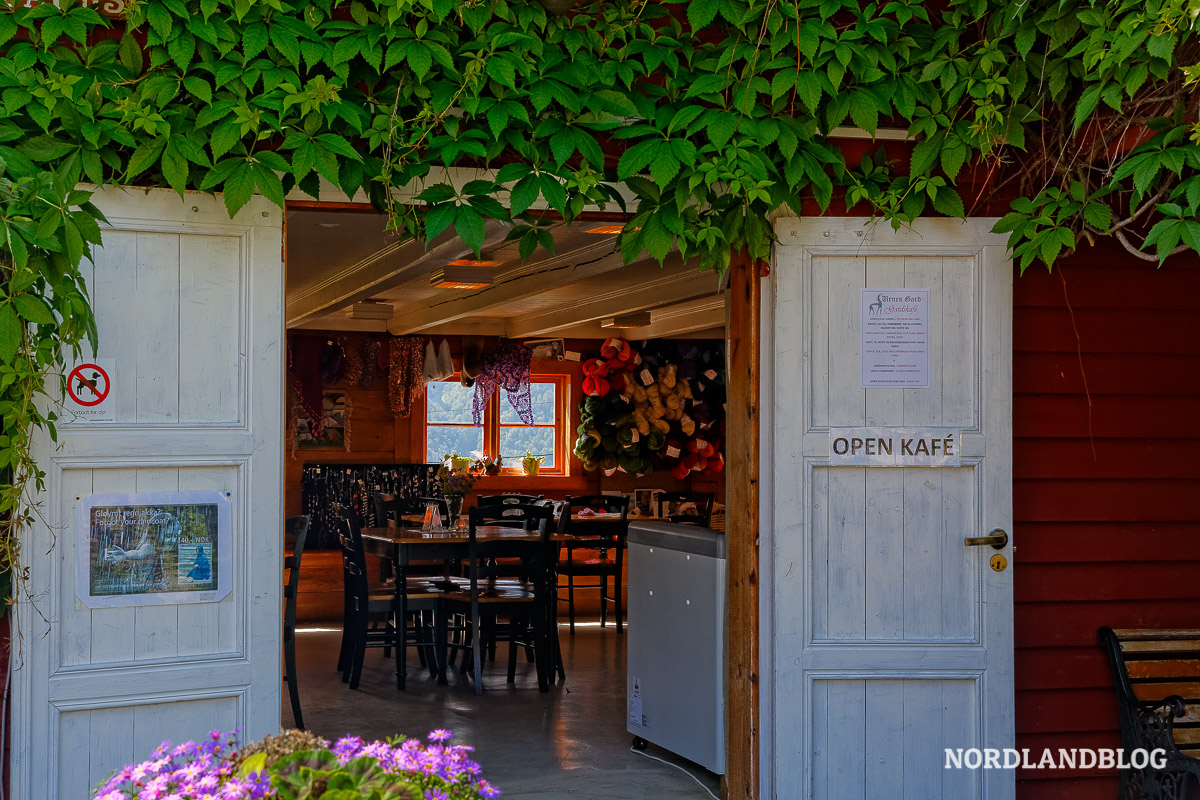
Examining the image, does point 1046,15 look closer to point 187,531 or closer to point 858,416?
point 858,416

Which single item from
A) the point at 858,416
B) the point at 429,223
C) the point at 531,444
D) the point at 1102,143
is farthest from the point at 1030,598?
the point at 531,444

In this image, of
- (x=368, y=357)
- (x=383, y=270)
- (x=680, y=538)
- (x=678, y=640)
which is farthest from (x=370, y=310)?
(x=678, y=640)

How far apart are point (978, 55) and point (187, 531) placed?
2.82 m

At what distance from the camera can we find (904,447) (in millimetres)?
3725

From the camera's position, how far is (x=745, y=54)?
347 centimetres

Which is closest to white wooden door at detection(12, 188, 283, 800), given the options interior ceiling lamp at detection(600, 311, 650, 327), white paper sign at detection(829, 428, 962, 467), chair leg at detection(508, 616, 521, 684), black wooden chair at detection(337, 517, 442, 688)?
white paper sign at detection(829, 428, 962, 467)

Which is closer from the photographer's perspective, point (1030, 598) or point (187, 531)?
point (187, 531)

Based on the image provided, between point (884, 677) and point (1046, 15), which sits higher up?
point (1046, 15)

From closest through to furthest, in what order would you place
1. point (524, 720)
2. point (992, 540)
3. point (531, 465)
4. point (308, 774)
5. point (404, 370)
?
point (308, 774), point (992, 540), point (524, 720), point (404, 370), point (531, 465)

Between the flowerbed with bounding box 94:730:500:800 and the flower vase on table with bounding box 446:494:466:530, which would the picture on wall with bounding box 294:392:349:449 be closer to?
the flower vase on table with bounding box 446:494:466:530

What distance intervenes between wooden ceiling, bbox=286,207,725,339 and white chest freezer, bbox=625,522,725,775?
145cm

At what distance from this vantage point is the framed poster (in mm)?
3266

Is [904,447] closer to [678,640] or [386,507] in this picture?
[678,640]

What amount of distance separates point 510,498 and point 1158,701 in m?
5.55
